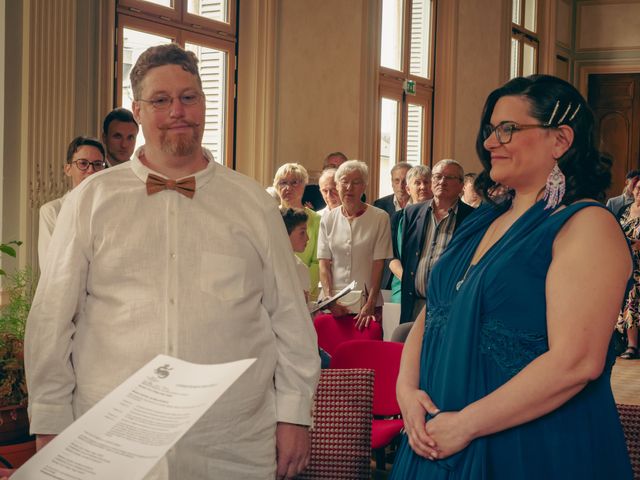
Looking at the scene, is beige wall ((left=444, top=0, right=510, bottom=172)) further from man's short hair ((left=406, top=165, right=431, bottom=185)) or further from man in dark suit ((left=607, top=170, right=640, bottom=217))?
man's short hair ((left=406, top=165, right=431, bottom=185))

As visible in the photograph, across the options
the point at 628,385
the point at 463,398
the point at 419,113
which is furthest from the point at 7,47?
the point at 419,113

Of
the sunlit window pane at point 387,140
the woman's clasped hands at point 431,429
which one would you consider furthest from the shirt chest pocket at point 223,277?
the sunlit window pane at point 387,140

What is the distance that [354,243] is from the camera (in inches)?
216

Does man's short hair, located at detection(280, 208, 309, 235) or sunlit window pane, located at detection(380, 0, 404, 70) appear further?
sunlit window pane, located at detection(380, 0, 404, 70)

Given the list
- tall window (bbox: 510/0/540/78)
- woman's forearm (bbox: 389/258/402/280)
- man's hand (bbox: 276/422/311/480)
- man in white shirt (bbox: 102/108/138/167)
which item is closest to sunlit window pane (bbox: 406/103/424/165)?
tall window (bbox: 510/0/540/78)

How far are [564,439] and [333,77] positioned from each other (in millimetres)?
7195

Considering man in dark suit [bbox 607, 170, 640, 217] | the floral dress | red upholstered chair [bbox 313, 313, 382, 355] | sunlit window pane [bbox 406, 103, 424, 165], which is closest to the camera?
red upholstered chair [bbox 313, 313, 382, 355]

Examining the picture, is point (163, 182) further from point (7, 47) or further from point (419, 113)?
point (419, 113)

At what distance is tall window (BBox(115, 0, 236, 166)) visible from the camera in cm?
625

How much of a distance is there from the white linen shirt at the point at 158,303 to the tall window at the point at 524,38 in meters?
12.2

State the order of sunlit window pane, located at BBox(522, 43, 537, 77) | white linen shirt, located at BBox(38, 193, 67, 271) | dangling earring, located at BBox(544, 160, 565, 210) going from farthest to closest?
sunlit window pane, located at BBox(522, 43, 537, 77)
white linen shirt, located at BBox(38, 193, 67, 271)
dangling earring, located at BBox(544, 160, 565, 210)

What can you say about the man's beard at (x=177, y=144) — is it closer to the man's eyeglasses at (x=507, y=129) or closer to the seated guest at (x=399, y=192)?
the man's eyeglasses at (x=507, y=129)

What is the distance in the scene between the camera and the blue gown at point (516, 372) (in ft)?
5.59

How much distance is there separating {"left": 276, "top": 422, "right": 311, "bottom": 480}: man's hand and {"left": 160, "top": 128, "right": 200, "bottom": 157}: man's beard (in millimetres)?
670
